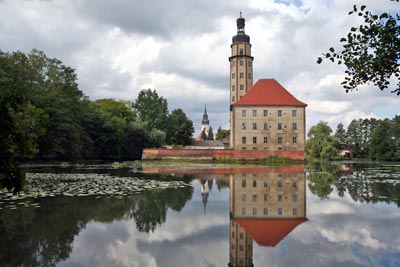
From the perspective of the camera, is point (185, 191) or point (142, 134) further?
point (142, 134)

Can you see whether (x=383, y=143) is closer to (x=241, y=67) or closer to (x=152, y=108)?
(x=241, y=67)

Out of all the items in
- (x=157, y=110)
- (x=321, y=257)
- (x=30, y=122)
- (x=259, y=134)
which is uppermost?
(x=157, y=110)

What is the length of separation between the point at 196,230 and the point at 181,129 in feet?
211

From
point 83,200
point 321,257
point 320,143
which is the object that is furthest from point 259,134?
point 321,257

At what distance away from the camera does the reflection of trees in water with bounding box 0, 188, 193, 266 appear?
6109mm

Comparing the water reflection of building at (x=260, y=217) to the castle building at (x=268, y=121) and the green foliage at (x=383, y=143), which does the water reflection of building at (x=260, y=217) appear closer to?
the castle building at (x=268, y=121)

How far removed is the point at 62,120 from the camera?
120 ft

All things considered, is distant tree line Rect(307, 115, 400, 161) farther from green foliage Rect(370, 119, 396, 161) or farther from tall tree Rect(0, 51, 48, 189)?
tall tree Rect(0, 51, 48, 189)

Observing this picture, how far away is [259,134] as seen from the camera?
5153 centimetres

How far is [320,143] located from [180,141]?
27.2 meters

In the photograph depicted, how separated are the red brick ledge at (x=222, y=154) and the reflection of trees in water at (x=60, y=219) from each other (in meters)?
33.8

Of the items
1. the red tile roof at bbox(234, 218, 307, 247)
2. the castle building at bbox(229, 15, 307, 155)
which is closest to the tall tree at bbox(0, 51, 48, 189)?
the red tile roof at bbox(234, 218, 307, 247)

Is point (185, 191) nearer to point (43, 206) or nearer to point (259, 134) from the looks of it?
point (43, 206)

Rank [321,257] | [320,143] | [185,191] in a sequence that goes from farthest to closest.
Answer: [320,143]
[185,191]
[321,257]
